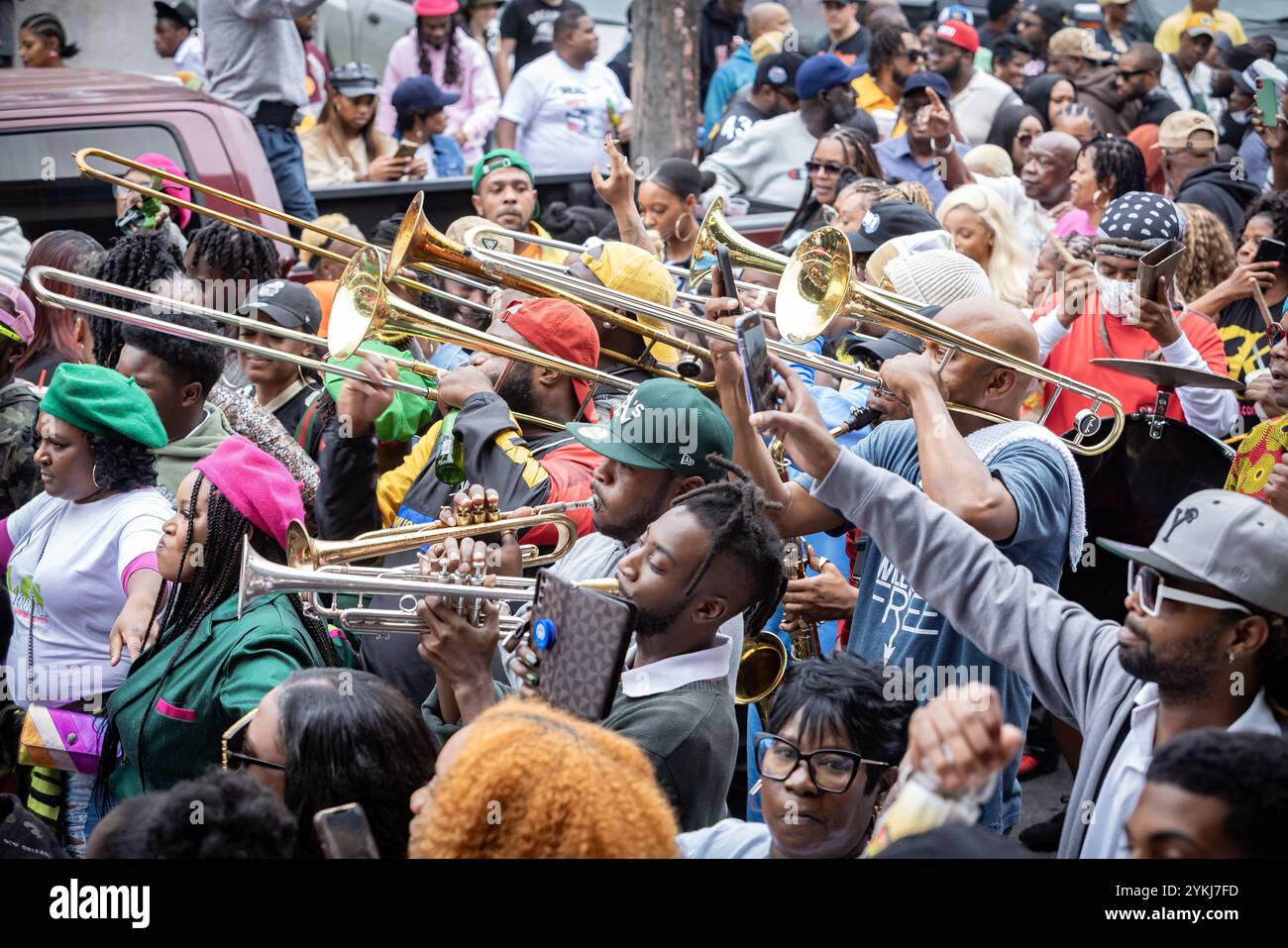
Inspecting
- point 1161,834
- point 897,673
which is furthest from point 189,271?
point 1161,834

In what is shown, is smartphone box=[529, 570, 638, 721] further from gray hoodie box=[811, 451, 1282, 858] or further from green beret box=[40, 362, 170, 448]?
green beret box=[40, 362, 170, 448]

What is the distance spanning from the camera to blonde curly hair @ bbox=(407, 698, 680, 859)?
2.30 metres

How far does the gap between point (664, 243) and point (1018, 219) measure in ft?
6.01

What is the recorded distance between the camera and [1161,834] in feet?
7.61

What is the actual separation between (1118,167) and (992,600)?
5348 mm

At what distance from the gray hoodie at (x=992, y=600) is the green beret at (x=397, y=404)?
189 cm

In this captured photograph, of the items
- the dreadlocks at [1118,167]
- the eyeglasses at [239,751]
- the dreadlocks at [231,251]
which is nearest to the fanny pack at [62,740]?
the eyeglasses at [239,751]

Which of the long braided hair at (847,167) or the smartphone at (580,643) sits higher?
the long braided hair at (847,167)

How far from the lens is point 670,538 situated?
3.51m

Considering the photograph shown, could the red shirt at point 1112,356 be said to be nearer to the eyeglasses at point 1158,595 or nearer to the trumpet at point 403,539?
the trumpet at point 403,539

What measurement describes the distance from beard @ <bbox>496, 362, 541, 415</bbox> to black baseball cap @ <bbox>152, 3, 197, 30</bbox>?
8.74 metres

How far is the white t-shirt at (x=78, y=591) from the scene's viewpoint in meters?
4.08

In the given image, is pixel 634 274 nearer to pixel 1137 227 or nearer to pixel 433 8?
pixel 1137 227
